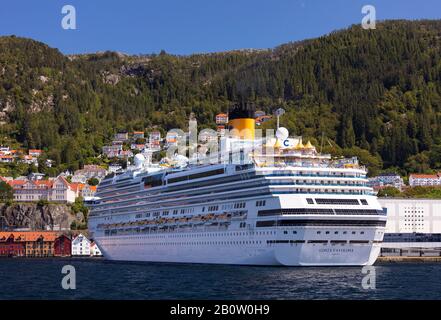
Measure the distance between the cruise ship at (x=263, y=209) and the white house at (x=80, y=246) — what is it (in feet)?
137

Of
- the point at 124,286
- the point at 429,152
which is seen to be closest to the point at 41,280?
the point at 124,286

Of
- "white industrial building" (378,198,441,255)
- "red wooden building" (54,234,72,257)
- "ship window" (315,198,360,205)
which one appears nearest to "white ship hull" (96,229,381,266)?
"ship window" (315,198,360,205)

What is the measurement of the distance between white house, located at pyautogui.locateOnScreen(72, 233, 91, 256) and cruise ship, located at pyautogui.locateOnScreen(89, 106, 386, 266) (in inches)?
1639

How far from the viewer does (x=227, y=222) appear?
2520 inches

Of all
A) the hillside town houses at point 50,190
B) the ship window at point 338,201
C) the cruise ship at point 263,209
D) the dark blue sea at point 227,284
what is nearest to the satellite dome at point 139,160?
the cruise ship at point 263,209

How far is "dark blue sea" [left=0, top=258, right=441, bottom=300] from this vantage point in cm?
4219

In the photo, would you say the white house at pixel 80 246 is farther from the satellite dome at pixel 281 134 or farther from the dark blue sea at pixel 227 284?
the satellite dome at pixel 281 134

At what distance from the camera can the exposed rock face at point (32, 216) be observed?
13512 centimetres

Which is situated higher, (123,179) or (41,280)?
(123,179)

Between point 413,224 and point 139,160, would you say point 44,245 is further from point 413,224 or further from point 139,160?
point 413,224

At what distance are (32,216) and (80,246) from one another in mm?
20003

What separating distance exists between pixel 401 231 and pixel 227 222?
174ft
